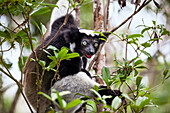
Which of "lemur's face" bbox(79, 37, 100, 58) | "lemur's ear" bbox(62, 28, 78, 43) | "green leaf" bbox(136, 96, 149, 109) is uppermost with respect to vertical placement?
"lemur's ear" bbox(62, 28, 78, 43)

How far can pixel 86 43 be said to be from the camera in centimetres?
312

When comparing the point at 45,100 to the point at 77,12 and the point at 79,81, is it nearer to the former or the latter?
the point at 79,81

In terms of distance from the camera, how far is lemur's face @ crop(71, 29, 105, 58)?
10.1 ft

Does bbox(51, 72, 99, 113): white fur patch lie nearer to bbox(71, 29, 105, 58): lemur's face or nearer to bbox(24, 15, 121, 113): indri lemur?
bbox(24, 15, 121, 113): indri lemur

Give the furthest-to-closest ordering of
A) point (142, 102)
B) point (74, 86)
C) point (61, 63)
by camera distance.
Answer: point (61, 63) < point (74, 86) < point (142, 102)

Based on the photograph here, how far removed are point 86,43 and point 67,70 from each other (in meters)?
0.58

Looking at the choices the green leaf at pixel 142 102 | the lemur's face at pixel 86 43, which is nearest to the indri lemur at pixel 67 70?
the lemur's face at pixel 86 43

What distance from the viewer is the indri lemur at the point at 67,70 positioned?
2.78 m

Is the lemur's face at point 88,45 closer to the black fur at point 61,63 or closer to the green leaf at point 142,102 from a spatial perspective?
the black fur at point 61,63

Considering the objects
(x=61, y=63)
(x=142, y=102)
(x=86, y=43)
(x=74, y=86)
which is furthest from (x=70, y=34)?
(x=142, y=102)

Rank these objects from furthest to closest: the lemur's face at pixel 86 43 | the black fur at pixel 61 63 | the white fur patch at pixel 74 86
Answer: the lemur's face at pixel 86 43
the black fur at pixel 61 63
the white fur patch at pixel 74 86

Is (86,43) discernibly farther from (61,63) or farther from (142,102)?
(142,102)

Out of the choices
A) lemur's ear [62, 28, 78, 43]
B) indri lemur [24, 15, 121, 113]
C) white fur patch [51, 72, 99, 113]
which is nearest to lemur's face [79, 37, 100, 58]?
indri lemur [24, 15, 121, 113]

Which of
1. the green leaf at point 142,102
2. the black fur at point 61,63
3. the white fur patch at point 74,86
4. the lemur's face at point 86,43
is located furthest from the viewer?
the lemur's face at point 86,43
